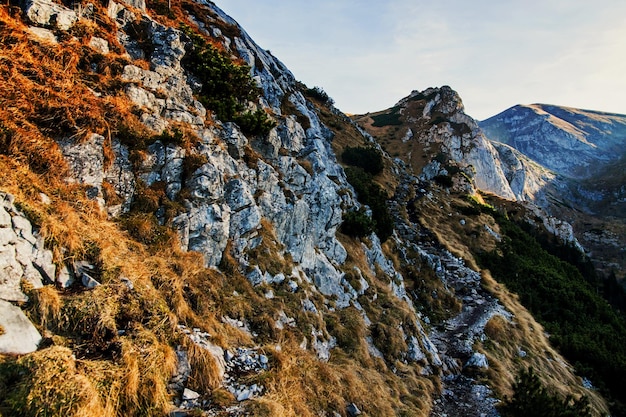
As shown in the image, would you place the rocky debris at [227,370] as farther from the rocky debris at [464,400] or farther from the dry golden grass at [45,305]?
the rocky debris at [464,400]

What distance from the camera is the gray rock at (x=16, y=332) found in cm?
569

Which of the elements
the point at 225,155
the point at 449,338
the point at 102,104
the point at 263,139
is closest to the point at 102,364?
the point at 102,104

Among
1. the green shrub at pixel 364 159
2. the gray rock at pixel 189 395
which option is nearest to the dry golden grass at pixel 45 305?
the gray rock at pixel 189 395

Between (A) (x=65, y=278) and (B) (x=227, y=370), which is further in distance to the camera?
(B) (x=227, y=370)

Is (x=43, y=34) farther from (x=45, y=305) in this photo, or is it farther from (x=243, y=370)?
(x=243, y=370)

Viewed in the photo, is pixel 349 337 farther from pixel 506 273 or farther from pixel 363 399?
pixel 506 273

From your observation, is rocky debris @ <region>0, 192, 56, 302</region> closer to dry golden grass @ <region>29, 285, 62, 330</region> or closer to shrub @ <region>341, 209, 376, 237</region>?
dry golden grass @ <region>29, 285, 62, 330</region>

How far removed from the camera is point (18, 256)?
6.92m

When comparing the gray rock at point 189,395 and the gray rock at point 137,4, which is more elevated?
the gray rock at point 137,4

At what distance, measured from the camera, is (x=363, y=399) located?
35.7 ft

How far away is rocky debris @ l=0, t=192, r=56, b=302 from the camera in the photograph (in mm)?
6516

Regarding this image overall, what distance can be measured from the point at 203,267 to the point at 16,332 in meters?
5.99

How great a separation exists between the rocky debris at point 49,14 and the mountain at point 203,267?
7 cm

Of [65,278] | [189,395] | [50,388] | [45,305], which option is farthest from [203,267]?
[50,388]
